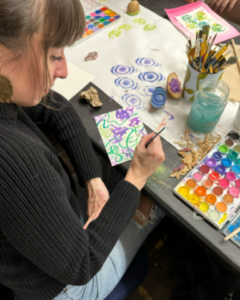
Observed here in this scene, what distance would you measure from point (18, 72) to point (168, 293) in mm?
1125

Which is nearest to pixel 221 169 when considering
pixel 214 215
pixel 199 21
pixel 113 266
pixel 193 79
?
pixel 214 215

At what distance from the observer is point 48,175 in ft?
1.45

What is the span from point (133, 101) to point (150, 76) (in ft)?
0.47

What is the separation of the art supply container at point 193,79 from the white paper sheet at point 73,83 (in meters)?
0.34

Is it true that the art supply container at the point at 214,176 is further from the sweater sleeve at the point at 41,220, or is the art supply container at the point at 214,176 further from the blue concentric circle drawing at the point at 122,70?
the blue concentric circle drawing at the point at 122,70

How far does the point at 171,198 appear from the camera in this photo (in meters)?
0.59

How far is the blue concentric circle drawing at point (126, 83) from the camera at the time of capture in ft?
2.73

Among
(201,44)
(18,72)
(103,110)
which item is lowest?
(103,110)

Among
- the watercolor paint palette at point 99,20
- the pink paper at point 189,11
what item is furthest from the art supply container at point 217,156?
the watercolor paint palette at point 99,20

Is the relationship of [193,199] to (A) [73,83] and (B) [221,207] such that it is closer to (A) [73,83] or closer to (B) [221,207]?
(B) [221,207]

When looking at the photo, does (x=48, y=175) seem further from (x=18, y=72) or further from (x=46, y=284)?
(x=46, y=284)

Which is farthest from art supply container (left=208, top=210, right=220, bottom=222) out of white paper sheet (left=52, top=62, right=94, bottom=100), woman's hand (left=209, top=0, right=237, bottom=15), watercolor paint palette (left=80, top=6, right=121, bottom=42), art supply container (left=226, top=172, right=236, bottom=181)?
woman's hand (left=209, top=0, right=237, bottom=15)

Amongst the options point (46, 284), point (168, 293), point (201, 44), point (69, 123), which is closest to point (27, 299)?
point (46, 284)

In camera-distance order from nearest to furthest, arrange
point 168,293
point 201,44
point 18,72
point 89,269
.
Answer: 1. point 18,72
2. point 89,269
3. point 201,44
4. point 168,293
